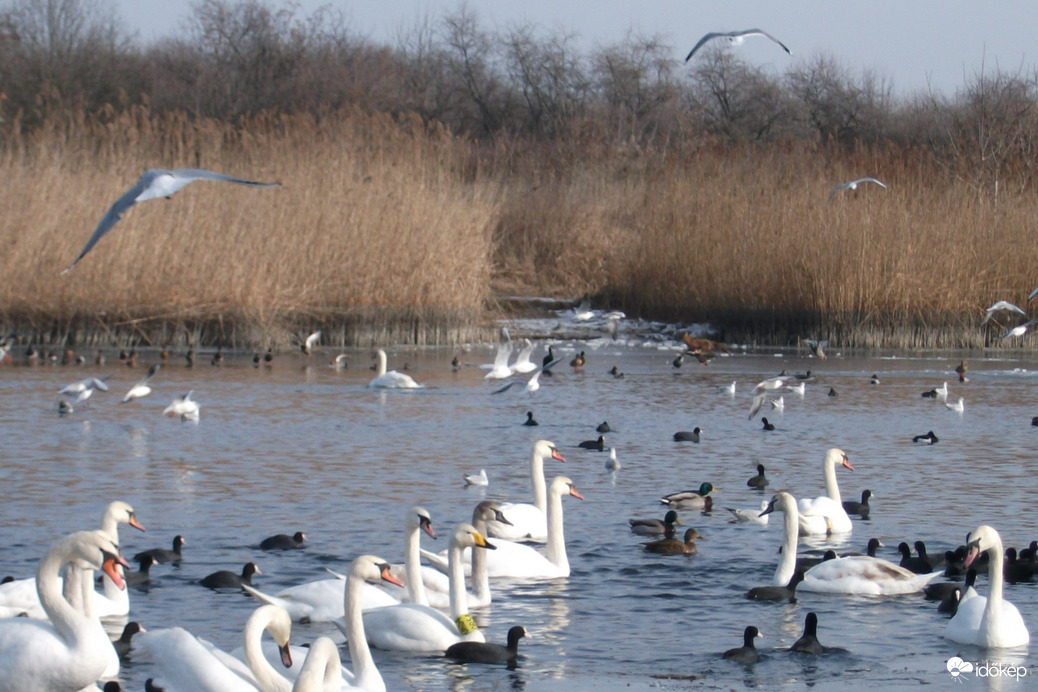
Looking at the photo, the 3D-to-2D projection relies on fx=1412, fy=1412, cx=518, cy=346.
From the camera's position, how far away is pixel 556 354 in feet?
73.8

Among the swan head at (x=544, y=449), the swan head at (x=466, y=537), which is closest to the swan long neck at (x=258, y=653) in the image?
the swan head at (x=466, y=537)

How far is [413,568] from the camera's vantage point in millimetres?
6754

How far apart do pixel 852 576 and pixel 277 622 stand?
3510 millimetres

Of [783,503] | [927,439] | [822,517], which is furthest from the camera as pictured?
[927,439]

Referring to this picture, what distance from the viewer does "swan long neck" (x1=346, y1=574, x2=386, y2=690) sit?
539cm

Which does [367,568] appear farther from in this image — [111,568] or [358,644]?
[111,568]

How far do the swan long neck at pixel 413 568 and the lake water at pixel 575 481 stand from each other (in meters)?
0.34

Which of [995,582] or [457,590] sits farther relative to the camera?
[457,590]

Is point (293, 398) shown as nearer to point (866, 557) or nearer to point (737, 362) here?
point (737, 362)

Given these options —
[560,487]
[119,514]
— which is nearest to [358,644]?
[119,514]

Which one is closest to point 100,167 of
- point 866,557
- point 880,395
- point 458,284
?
point 458,284

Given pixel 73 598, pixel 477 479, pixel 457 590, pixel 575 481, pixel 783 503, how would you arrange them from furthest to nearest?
pixel 575 481 → pixel 477 479 → pixel 783 503 → pixel 457 590 → pixel 73 598

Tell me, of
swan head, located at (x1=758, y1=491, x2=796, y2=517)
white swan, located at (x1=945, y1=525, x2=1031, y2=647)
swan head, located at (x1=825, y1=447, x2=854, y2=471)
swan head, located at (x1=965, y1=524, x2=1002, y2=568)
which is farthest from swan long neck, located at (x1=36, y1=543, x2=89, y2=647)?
swan head, located at (x1=825, y1=447, x2=854, y2=471)

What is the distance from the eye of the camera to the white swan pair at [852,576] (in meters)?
7.21
